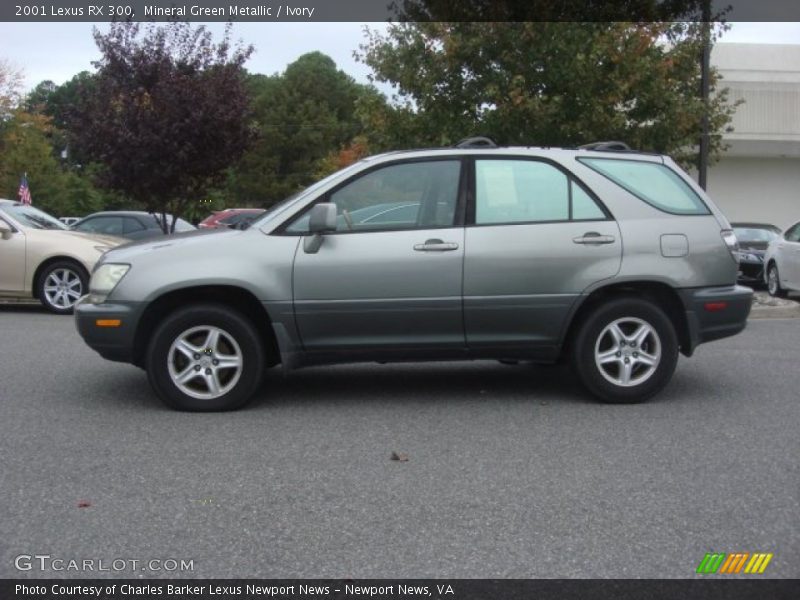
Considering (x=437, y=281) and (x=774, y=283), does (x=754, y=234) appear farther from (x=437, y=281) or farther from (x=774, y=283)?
(x=437, y=281)

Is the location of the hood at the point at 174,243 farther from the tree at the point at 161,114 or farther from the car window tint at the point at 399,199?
the tree at the point at 161,114

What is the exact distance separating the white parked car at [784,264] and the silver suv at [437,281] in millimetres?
8627

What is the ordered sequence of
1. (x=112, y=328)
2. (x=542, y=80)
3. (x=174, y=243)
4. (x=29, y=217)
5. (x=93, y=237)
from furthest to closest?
(x=542, y=80) → (x=29, y=217) → (x=93, y=237) → (x=174, y=243) → (x=112, y=328)

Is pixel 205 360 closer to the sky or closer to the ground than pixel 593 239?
closer to the ground

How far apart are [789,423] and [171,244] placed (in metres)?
4.31

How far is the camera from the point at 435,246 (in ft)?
21.5

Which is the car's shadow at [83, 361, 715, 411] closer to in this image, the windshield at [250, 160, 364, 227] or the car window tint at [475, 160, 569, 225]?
the windshield at [250, 160, 364, 227]

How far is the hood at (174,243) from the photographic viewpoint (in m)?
6.54

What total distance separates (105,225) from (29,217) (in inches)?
178

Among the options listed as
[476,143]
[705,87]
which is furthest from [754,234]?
[476,143]

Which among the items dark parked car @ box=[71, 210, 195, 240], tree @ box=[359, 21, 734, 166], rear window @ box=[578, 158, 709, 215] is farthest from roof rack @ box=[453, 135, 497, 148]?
dark parked car @ box=[71, 210, 195, 240]

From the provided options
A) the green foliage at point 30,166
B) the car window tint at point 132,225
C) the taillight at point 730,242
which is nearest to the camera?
the taillight at point 730,242

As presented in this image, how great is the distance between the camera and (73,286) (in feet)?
41.0
